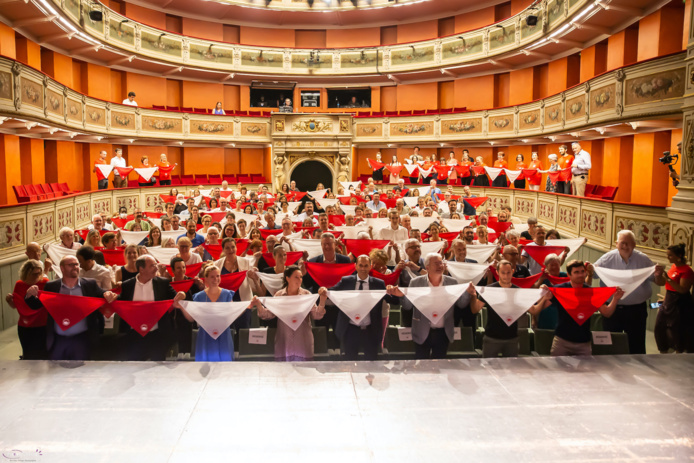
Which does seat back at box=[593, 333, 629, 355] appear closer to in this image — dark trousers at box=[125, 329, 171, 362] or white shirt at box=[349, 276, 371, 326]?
white shirt at box=[349, 276, 371, 326]

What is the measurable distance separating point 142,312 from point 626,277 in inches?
221

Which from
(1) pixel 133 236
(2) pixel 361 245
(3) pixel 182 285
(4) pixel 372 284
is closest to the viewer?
(4) pixel 372 284

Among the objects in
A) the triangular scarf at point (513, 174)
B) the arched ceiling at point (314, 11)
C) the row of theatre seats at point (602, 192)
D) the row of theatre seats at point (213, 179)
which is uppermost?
the arched ceiling at point (314, 11)

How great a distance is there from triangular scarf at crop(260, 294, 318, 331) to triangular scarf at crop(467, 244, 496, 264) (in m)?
3.54

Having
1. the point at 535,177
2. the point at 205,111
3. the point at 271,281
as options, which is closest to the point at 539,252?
the point at 271,281

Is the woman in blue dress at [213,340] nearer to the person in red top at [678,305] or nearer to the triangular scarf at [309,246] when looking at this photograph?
the triangular scarf at [309,246]

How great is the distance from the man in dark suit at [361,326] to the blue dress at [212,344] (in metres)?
1.21

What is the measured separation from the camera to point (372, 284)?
232 inches

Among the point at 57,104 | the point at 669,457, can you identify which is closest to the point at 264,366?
the point at 669,457

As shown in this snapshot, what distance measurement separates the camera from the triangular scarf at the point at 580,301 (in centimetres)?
549

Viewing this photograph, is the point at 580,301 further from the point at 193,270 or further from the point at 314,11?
the point at 314,11

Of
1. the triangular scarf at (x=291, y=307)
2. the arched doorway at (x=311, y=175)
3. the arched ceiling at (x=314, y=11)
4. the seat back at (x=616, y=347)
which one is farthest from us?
the arched doorway at (x=311, y=175)

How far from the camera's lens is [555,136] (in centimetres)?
1748

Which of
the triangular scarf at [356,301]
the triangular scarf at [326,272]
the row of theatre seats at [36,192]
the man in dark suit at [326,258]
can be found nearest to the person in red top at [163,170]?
the row of theatre seats at [36,192]
